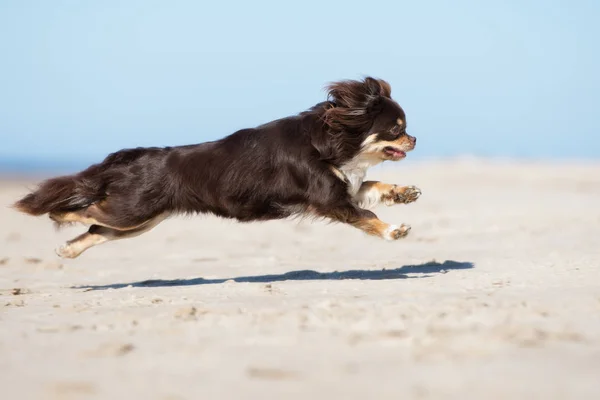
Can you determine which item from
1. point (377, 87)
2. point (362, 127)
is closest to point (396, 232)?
point (362, 127)

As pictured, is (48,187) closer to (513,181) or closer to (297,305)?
(297,305)

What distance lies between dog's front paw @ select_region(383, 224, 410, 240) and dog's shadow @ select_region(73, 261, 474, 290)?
1.10 ft

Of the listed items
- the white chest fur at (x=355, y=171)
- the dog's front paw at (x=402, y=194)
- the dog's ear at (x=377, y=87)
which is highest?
the dog's ear at (x=377, y=87)

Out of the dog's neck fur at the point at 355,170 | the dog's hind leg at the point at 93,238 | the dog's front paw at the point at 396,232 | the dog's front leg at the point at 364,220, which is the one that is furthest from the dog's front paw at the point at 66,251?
the dog's front paw at the point at 396,232

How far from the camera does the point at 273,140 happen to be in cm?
707

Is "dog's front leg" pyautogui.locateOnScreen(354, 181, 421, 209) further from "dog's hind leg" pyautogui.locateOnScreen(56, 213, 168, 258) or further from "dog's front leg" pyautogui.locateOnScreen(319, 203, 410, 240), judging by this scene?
"dog's hind leg" pyautogui.locateOnScreen(56, 213, 168, 258)

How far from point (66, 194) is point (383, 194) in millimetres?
2774

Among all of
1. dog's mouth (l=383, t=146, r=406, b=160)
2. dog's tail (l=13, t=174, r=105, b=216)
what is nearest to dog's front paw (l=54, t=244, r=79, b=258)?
dog's tail (l=13, t=174, r=105, b=216)

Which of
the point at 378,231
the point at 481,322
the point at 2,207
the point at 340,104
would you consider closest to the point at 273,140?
the point at 340,104

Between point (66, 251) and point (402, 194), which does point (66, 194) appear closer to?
point (66, 251)

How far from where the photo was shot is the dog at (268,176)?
23.1ft

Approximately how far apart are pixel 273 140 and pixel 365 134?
0.82 metres

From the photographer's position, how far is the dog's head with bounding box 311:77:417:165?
710cm

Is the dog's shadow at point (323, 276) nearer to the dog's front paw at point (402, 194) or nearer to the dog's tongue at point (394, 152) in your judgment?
the dog's front paw at point (402, 194)
